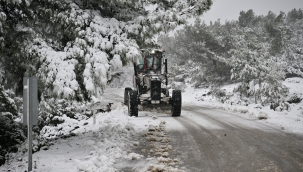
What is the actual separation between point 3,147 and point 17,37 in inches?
126

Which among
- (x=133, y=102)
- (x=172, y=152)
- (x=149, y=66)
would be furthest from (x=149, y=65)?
(x=172, y=152)

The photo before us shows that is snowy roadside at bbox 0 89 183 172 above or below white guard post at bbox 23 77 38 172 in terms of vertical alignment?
below

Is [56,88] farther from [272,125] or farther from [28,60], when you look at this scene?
[272,125]

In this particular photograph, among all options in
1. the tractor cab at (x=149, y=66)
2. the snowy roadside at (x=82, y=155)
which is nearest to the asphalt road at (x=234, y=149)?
the snowy roadside at (x=82, y=155)

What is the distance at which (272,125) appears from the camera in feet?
29.2

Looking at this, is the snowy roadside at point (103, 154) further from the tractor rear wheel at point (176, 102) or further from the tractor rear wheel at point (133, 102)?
the tractor rear wheel at point (176, 102)

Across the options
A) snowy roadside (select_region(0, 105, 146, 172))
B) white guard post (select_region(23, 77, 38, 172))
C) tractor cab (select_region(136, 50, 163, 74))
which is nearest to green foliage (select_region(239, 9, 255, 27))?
tractor cab (select_region(136, 50, 163, 74))

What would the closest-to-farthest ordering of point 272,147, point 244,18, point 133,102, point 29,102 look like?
point 29,102
point 272,147
point 133,102
point 244,18

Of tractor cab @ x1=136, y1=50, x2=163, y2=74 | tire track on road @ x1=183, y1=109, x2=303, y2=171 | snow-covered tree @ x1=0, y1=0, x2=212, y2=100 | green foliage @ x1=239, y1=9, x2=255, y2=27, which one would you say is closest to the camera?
tire track on road @ x1=183, y1=109, x2=303, y2=171

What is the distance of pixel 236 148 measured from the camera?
575 cm

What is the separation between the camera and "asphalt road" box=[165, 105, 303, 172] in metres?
4.57

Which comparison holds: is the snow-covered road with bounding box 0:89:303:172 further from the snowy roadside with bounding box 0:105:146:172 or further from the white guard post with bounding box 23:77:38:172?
the white guard post with bounding box 23:77:38:172

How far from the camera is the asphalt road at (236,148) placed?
4.57m

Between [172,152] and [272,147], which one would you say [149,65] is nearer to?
[172,152]
